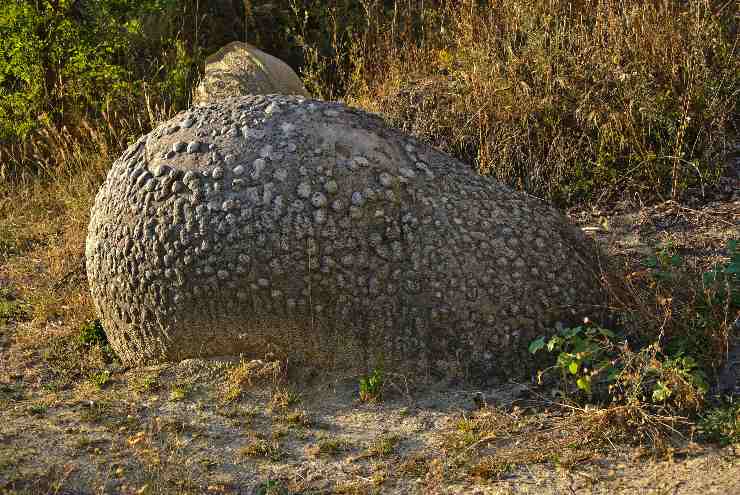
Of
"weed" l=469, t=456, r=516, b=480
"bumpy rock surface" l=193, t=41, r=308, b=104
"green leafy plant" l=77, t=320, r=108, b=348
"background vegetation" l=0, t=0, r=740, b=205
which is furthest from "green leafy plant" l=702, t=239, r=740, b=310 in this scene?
"bumpy rock surface" l=193, t=41, r=308, b=104

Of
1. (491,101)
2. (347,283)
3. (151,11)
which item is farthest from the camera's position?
(151,11)

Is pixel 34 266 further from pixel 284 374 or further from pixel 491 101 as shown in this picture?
pixel 491 101

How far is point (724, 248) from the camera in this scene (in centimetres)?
456

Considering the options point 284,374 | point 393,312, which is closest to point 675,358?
point 393,312

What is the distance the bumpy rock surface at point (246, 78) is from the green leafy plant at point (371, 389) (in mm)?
3333

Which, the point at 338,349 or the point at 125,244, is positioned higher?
the point at 125,244

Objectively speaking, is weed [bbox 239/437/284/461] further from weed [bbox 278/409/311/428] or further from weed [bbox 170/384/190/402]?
weed [bbox 170/384/190/402]

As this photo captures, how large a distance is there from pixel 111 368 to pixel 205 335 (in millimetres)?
677

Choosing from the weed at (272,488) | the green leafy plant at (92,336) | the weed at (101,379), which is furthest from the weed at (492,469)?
the green leafy plant at (92,336)

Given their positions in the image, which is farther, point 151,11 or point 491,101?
point 151,11

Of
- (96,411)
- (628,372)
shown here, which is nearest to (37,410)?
(96,411)

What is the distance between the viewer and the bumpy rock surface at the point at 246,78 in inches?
263

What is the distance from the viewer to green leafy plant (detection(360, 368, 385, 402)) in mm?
3838

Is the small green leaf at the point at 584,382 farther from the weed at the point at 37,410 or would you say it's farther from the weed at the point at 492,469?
the weed at the point at 37,410
